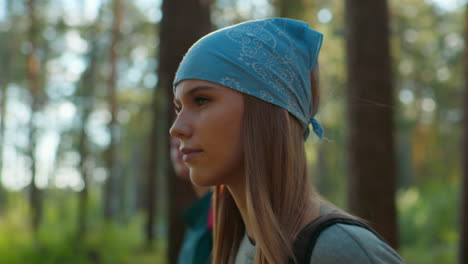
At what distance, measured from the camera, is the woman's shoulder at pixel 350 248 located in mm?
1465

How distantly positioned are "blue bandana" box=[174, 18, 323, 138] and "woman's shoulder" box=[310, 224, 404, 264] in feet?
1.52

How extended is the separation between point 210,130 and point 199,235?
1.89m

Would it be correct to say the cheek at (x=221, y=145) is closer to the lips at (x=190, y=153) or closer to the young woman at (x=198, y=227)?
the lips at (x=190, y=153)

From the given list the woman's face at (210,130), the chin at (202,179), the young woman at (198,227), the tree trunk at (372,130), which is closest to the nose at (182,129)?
the woman's face at (210,130)

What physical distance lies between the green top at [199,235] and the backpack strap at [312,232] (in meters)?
1.89

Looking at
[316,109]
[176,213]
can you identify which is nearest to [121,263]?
[176,213]

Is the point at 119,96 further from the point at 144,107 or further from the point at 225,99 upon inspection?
the point at 225,99

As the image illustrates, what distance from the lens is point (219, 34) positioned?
1886 mm

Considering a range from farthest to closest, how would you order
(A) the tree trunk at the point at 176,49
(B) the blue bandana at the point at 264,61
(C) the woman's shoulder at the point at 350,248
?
(A) the tree trunk at the point at 176,49
(B) the blue bandana at the point at 264,61
(C) the woman's shoulder at the point at 350,248

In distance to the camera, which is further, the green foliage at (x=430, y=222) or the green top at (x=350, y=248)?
the green foliage at (x=430, y=222)

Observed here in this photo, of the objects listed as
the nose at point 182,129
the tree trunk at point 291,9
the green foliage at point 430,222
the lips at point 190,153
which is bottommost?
the green foliage at point 430,222

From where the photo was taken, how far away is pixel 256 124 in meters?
1.74

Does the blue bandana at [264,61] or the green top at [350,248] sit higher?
the blue bandana at [264,61]

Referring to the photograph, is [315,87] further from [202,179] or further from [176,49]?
[176,49]
